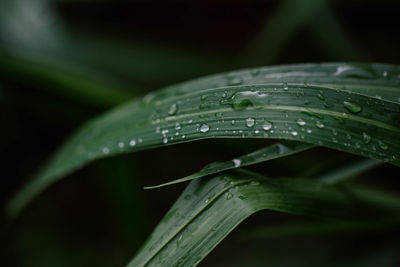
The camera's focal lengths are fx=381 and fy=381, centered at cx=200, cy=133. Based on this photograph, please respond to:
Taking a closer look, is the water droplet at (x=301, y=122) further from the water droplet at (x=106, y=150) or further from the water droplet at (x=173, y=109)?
the water droplet at (x=106, y=150)

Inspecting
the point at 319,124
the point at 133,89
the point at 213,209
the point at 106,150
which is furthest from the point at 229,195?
the point at 133,89

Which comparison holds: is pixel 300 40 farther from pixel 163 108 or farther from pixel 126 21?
pixel 163 108

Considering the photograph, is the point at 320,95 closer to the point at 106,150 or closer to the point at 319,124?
the point at 319,124

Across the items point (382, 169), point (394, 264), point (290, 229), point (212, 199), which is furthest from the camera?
point (382, 169)

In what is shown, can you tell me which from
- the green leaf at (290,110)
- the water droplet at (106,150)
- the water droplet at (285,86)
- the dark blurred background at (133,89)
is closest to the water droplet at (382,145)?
the green leaf at (290,110)

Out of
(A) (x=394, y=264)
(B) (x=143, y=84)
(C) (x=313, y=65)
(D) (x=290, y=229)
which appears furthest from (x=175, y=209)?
(B) (x=143, y=84)

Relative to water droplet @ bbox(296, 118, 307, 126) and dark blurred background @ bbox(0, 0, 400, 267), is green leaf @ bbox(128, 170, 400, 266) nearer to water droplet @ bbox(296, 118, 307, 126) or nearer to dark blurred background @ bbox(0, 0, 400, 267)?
water droplet @ bbox(296, 118, 307, 126)
